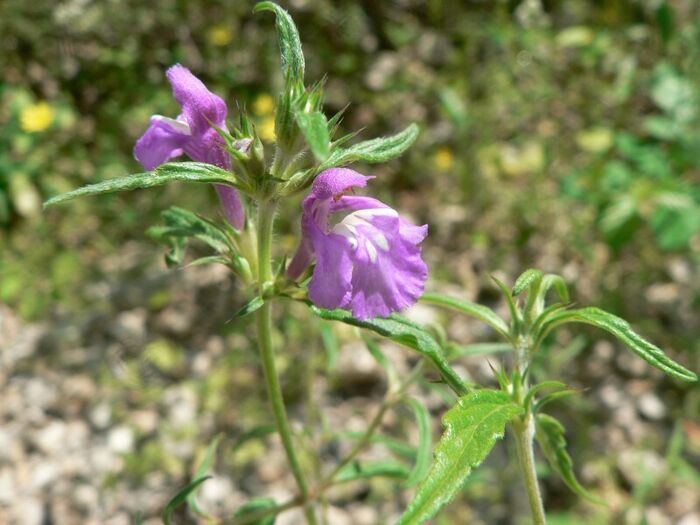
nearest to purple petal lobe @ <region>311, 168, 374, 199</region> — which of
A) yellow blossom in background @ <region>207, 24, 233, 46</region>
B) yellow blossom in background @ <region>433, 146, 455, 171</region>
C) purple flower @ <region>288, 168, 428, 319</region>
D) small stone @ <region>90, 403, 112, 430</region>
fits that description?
purple flower @ <region>288, 168, 428, 319</region>

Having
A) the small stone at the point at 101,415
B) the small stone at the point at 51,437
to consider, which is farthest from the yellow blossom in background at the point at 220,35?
the small stone at the point at 51,437

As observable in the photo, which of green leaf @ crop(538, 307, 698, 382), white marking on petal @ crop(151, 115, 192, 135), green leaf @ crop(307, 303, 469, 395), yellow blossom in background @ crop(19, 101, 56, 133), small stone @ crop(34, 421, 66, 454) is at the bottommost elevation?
small stone @ crop(34, 421, 66, 454)

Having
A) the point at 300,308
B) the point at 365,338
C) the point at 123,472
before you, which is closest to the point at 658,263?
the point at 300,308

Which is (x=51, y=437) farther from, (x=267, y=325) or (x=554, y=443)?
(x=554, y=443)

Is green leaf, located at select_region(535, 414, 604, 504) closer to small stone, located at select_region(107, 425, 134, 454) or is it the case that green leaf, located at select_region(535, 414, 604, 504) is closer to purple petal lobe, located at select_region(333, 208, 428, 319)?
purple petal lobe, located at select_region(333, 208, 428, 319)

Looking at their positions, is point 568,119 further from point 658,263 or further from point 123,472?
point 123,472

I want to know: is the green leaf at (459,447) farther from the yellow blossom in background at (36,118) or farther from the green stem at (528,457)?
the yellow blossom in background at (36,118)
